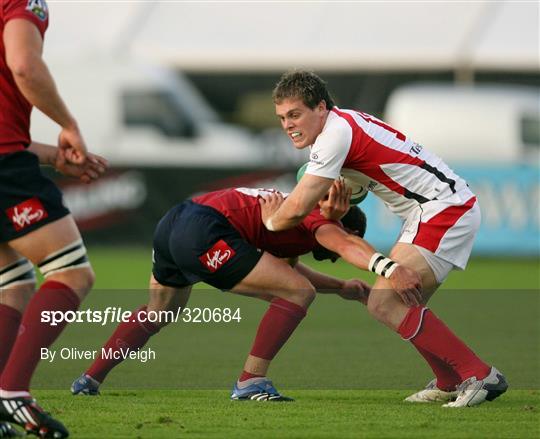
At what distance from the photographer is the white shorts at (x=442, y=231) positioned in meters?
7.27

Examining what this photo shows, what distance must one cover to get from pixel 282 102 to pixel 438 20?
62.9 feet

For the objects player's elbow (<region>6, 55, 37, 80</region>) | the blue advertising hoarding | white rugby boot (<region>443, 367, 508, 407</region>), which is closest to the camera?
player's elbow (<region>6, 55, 37, 80</region>)

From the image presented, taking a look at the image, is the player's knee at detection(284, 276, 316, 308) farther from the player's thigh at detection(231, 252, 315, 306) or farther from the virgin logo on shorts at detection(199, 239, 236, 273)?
the virgin logo on shorts at detection(199, 239, 236, 273)

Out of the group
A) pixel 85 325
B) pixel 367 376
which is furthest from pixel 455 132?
pixel 367 376

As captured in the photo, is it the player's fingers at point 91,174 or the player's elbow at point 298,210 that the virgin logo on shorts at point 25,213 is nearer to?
the player's fingers at point 91,174

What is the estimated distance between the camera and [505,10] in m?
25.7

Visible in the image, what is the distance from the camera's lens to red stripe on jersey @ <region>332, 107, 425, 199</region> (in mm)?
7164

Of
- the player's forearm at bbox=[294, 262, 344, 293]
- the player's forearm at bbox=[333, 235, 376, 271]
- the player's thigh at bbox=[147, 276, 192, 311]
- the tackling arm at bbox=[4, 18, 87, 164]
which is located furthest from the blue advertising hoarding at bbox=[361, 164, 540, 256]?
the tackling arm at bbox=[4, 18, 87, 164]

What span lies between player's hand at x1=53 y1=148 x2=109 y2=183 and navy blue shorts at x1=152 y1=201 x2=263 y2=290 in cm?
122

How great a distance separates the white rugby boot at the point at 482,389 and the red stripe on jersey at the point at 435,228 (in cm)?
76

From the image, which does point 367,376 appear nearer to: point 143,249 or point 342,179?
point 342,179

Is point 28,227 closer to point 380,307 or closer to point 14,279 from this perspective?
point 14,279

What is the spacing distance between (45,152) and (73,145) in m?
0.28

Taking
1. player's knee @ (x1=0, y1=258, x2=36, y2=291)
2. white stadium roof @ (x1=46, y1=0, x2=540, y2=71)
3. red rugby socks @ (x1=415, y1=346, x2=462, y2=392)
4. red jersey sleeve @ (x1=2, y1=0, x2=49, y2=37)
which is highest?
white stadium roof @ (x1=46, y1=0, x2=540, y2=71)
